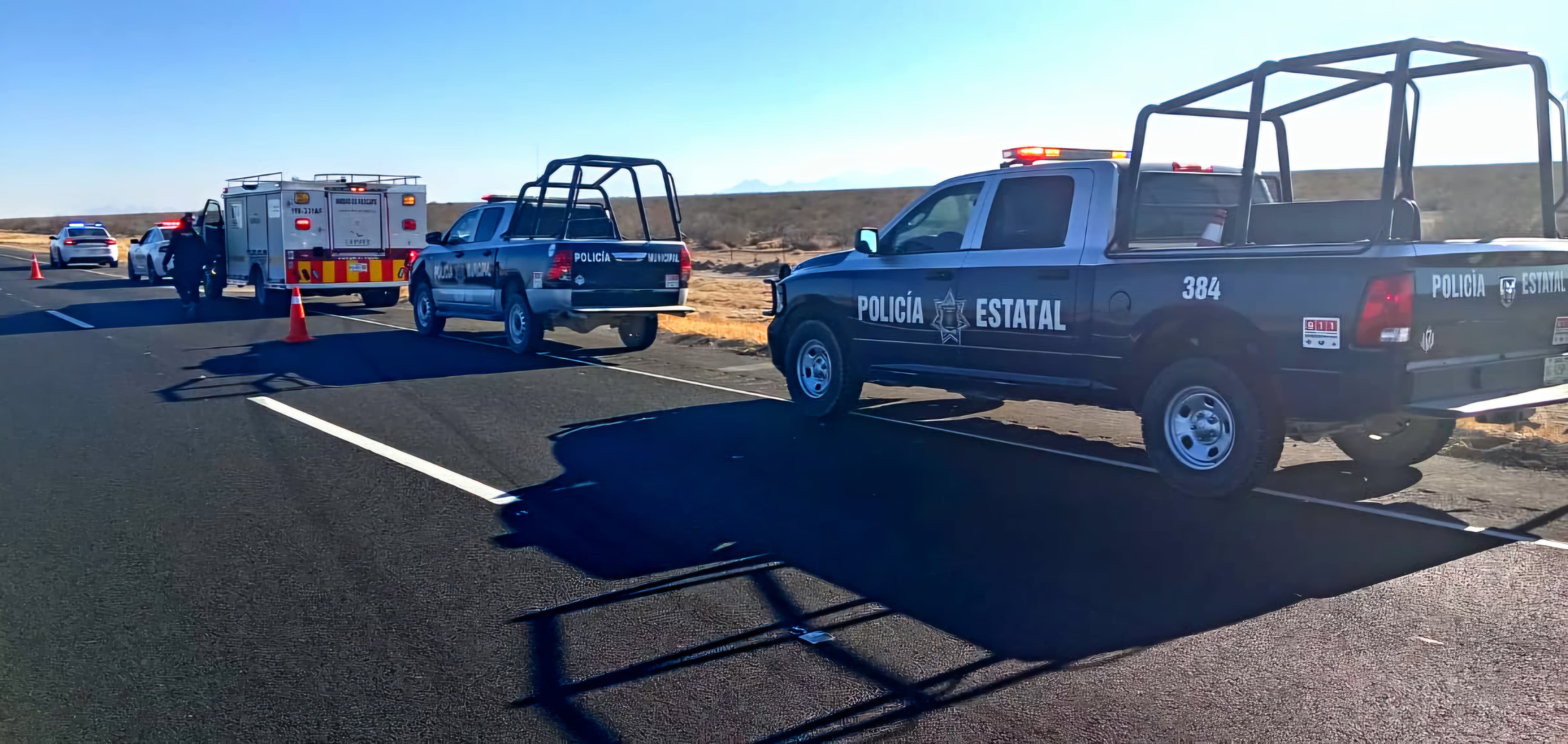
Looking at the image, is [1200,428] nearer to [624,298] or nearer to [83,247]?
[624,298]

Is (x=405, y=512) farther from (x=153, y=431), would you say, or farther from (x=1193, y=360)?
(x=1193, y=360)

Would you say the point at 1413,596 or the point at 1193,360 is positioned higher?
the point at 1193,360

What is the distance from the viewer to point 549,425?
9.78m

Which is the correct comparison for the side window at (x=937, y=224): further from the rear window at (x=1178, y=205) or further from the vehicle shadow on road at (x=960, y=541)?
the vehicle shadow on road at (x=960, y=541)

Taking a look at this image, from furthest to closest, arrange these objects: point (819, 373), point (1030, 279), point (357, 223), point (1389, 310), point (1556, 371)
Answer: point (357, 223), point (819, 373), point (1030, 279), point (1556, 371), point (1389, 310)

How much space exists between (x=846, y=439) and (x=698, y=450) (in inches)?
45.8

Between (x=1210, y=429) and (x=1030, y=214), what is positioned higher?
(x=1030, y=214)

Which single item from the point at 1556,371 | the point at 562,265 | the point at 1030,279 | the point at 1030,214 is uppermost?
the point at 1030,214

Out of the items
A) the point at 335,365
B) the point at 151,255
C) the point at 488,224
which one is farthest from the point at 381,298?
the point at 335,365

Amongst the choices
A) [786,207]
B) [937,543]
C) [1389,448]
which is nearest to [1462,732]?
[937,543]

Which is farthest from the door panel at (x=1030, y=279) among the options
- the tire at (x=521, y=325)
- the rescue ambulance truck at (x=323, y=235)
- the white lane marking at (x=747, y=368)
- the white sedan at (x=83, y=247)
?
the white sedan at (x=83, y=247)

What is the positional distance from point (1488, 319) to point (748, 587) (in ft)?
13.9

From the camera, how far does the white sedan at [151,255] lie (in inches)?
1176

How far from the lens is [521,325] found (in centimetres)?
1498
